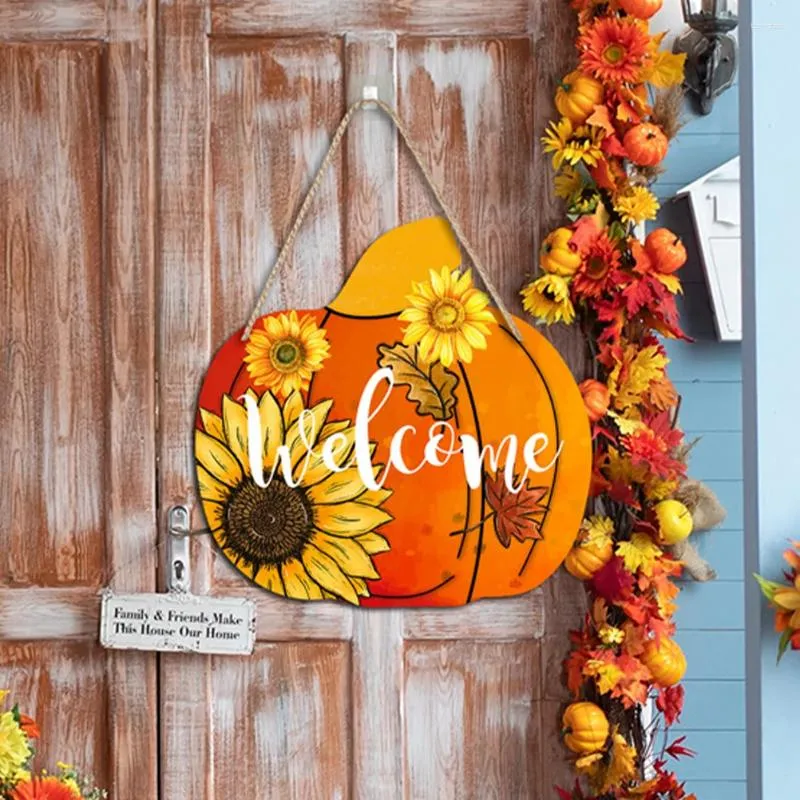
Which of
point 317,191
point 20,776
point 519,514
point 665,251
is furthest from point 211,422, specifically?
point 665,251

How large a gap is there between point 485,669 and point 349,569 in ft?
1.12

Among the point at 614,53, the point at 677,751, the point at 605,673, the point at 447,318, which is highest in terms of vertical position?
the point at 614,53

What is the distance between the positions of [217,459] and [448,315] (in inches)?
21.7

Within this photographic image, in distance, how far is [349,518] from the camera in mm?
2377

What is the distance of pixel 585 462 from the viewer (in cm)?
235

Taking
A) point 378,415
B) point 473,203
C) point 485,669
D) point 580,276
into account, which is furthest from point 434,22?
point 485,669

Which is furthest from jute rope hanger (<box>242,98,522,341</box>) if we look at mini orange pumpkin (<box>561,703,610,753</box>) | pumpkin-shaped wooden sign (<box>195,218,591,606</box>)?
mini orange pumpkin (<box>561,703,610,753</box>)

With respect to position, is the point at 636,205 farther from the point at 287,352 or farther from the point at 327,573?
the point at 327,573

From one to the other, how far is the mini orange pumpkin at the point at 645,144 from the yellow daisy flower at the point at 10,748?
5.07ft

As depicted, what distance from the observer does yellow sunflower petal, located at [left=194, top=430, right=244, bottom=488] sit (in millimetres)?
2398

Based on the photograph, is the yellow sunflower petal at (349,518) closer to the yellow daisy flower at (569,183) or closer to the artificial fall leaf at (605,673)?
the artificial fall leaf at (605,673)

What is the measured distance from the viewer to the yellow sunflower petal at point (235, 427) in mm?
2398

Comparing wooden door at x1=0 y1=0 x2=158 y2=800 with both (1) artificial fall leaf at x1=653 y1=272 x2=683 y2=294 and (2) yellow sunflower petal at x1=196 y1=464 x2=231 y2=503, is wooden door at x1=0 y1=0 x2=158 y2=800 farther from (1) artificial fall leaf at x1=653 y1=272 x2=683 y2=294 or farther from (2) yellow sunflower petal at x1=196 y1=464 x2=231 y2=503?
(1) artificial fall leaf at x1=653 y1=272 x2=683 y2=294

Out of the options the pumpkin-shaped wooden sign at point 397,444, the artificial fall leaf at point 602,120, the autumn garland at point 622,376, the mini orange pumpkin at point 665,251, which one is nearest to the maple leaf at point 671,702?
the autumn garland at point 622,376
